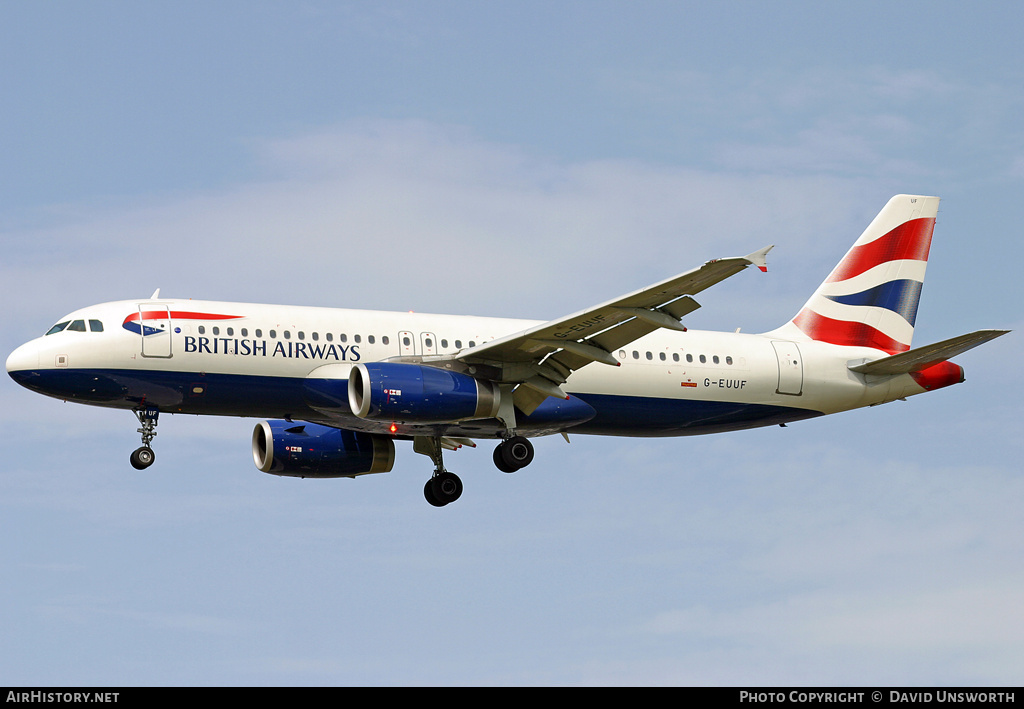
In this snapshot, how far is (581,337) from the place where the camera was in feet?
120

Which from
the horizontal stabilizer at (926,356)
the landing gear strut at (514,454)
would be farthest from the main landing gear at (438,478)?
the horizontal stabilizer at (926,356)

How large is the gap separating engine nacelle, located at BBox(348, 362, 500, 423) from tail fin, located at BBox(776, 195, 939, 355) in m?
11.2

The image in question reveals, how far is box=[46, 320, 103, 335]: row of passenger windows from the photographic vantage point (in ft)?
121

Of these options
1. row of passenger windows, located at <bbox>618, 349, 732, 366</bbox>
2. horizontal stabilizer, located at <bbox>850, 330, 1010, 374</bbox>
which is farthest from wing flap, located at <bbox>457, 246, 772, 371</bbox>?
horizontal stabilizer, located at <bbox>850, 330, 1010, 374</bbox>

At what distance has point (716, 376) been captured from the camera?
1624 inches

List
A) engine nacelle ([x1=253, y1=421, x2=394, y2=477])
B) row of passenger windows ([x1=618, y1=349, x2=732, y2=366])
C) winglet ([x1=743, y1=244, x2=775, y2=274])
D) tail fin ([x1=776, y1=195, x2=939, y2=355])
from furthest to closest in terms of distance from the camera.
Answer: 1. tail fin ([x1=776, y1=195, x2=939, y2=355])
2. engine nacelle ([x1=253, y1=421, x2=394, y2=477])
3. row of passenger windows ([x1=618, y1=349, x2=732, y2=366])
4. winglet ([x1=743, y1=244, x2=775, y2=274])

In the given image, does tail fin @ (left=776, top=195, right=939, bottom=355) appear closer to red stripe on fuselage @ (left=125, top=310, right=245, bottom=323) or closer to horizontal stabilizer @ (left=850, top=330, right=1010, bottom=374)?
horizontal stabilizer @ (left=850, top=330, right=1010, bottom=374)

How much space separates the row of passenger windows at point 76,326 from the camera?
1449 inches

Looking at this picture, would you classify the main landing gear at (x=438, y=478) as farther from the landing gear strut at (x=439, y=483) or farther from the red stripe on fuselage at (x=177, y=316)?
→ the red stripe on fuselage at (x=177, y=316)

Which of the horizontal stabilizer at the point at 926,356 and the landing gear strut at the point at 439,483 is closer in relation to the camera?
the horizontal stabilizer at the point at 926,356

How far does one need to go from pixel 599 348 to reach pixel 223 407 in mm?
9051

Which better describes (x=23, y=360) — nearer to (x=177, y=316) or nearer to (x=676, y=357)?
(x=177, y=316)

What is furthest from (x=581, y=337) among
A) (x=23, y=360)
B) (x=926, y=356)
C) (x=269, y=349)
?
(x=23, y=360)

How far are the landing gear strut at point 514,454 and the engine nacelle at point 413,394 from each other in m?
2.09
